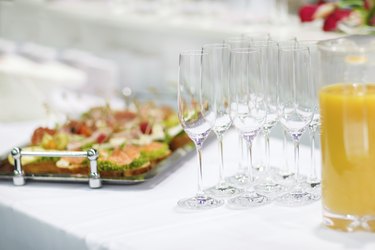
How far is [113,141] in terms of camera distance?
6.97ft

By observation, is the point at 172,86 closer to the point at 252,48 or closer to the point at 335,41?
the point at 252,48

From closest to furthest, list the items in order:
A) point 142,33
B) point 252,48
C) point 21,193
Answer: point 252,48, point 21,193, point 142,33

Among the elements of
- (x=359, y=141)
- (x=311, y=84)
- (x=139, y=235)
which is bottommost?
(x=139, y=235)

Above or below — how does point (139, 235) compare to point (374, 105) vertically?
below

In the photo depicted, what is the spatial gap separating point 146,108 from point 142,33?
1.47m

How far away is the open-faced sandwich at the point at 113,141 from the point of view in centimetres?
194

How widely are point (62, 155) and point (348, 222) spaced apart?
78cm

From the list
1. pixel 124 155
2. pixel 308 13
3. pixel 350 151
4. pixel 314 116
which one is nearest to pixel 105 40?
pixel 308 13

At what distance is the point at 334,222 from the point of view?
56.1 inches

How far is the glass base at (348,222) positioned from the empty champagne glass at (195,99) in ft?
0.95

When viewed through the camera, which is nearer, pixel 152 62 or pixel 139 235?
pixel 139 235

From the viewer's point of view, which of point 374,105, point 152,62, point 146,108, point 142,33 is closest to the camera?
point 374,105

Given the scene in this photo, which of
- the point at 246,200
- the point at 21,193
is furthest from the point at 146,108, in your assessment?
the point at 246,200

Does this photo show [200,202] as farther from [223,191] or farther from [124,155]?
[124,155]
